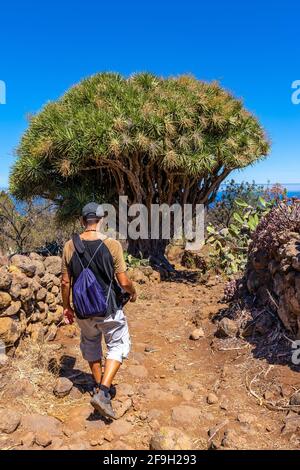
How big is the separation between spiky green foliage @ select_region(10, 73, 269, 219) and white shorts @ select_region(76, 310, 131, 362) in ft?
14.6

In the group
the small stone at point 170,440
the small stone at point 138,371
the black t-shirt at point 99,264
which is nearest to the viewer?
the small stone at point 170,440

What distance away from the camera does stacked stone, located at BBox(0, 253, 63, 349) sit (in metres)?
3.87

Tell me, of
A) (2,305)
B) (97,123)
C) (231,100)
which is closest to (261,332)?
(2,305)

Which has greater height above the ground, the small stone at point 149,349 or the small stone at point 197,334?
the small stone at point 197,334

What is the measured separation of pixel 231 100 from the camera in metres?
8.75

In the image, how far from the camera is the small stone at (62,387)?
3430mm

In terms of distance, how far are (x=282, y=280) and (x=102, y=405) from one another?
219 cm

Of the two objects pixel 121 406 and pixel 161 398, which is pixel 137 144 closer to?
pixel 161 398

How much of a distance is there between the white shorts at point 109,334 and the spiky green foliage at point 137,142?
175 inches

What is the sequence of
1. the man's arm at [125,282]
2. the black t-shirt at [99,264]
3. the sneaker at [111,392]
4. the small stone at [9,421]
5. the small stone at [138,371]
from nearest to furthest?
the small stone at [9,421], the black t-shirt at [99,264], the man's arm at [125,282], the sneaker at [111,392], the small stone at [138,371]

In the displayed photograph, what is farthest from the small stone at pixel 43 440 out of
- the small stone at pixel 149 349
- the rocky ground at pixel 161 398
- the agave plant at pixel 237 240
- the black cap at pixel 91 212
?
the agave plant at pixel 237 240

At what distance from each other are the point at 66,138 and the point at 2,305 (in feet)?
13.9

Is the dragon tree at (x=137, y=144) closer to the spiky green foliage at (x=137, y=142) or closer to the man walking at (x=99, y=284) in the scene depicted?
the spiky green foliage at (x=137, y=142)
